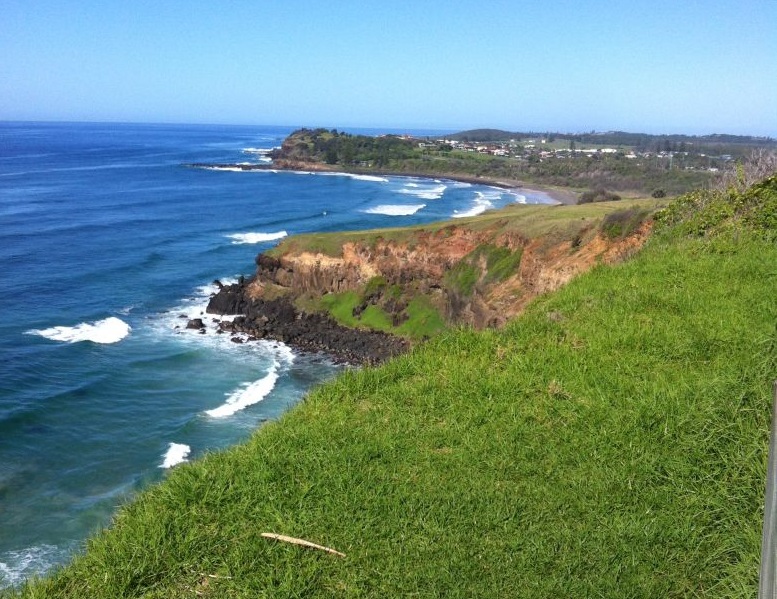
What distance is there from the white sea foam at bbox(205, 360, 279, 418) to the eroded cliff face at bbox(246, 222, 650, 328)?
11.5 metres

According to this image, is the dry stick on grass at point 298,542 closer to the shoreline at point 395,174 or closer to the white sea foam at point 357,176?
the shoreline at point 395,174

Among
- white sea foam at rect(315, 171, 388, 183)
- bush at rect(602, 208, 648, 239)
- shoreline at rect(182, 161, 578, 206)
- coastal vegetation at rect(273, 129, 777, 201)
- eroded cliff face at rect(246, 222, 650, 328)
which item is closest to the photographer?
bush at rect(602, 208, 648, 239)

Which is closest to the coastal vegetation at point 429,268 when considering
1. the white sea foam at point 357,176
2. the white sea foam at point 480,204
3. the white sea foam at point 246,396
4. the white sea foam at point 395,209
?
the white sea foam at point 246,396

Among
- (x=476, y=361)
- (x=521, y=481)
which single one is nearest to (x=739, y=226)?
(x=476, y=361)

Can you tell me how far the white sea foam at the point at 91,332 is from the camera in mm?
38069

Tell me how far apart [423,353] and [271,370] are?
94.8ft

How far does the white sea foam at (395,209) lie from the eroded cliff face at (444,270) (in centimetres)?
3799

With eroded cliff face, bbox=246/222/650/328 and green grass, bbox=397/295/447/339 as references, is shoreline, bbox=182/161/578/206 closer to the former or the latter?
eroded cliff face, bbox=246/222/650/328

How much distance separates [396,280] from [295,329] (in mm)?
8017

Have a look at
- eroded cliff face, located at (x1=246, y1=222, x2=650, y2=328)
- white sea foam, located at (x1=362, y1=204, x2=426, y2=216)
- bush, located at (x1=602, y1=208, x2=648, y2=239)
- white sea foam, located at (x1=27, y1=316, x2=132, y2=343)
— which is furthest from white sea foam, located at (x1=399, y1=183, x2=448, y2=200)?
bush, located at (x1=602, y1=208, x2=648, y2=239)

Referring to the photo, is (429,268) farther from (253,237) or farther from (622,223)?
(253,237)

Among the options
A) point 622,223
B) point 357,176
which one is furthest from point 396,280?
point 357,176

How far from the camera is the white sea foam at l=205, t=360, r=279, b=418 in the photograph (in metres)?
29.7

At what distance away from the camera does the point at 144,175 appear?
114562 millimetres
